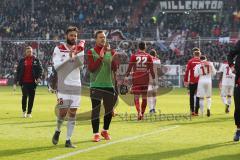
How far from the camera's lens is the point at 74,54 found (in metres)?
11.9

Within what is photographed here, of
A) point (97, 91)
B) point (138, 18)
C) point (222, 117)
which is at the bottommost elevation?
point (222, 117)

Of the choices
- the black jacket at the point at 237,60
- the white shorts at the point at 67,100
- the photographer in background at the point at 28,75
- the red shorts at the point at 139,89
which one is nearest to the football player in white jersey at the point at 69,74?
the white shorts at the point at 67,100

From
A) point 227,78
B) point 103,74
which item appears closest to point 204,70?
point 227,78

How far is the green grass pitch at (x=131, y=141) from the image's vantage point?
35.2 ft

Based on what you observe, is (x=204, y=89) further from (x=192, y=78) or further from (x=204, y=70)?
(x=192, y=78)

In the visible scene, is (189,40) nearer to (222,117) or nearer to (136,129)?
(222,117)

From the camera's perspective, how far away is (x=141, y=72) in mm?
18172

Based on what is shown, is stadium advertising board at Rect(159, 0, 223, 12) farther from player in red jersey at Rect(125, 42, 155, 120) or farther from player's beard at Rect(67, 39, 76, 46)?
player's beard at Rect(67, 39, 76, 46)

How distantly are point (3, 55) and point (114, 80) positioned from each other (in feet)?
108

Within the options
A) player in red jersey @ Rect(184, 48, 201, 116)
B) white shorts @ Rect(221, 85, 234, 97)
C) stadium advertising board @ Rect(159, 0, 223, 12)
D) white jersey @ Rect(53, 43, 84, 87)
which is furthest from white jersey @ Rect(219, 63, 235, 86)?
stadium advertising board @ Rect(159, 0, 223, 12)

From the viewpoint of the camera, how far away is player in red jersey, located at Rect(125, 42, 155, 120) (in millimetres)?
18016

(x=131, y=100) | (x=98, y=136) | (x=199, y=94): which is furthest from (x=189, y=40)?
(x=98, y=136)

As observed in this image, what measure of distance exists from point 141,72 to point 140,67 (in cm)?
16

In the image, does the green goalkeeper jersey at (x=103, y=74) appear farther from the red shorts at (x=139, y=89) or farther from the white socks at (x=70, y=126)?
the red shorts at (x=139, y=89)
